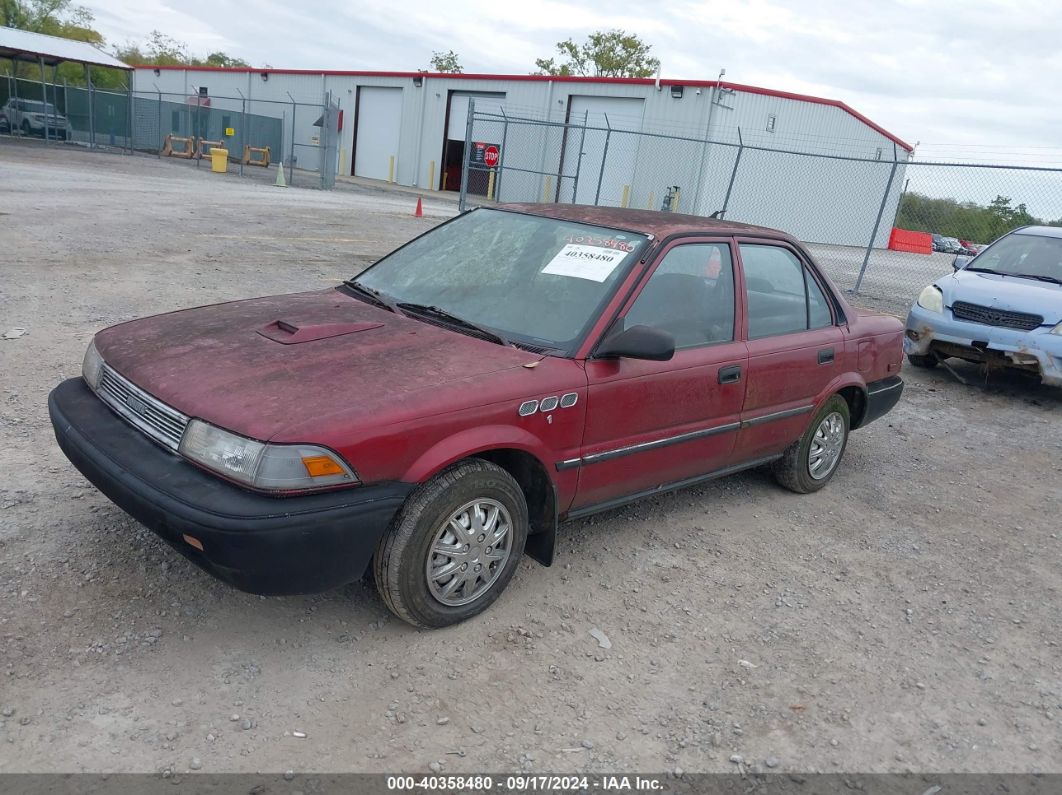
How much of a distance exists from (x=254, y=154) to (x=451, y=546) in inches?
1420

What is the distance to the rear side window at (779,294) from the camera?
4.41 meters

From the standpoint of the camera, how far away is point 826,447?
511cm

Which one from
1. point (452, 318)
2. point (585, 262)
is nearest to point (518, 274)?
point (585, 262)

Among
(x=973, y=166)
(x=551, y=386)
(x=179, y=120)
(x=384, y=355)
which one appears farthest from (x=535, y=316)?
(x=179, y=120)

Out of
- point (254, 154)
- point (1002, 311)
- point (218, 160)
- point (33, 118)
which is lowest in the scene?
point (254, 154)

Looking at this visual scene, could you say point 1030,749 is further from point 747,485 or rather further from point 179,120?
point 179,120

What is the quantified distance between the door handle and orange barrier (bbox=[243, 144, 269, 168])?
33.3 meters

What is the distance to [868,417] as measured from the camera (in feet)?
17.6

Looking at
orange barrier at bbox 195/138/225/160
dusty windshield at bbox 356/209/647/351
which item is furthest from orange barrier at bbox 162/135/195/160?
dusty windshield at bbox 356/209/647/351

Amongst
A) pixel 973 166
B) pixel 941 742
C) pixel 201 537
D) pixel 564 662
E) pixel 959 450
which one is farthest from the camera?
pixel 973 166

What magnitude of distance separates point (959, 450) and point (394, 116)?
33.8 metres

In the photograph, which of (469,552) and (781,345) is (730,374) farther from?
(469,552)

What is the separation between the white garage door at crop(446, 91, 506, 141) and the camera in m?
32.5

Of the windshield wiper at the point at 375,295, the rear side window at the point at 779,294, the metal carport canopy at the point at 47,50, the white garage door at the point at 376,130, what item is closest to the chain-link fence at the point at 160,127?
the metal carport canopy at the point at 47,50
